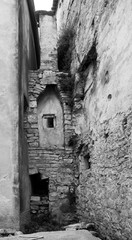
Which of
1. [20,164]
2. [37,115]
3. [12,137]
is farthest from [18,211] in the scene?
[37,115]

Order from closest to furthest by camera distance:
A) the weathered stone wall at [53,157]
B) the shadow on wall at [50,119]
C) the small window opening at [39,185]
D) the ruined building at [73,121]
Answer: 1. the ruined building at [73,121]
2. the weathered stone wall at [53,157]
3. the small window opening at [39,185]
4. the shadow on wall at [50,119]

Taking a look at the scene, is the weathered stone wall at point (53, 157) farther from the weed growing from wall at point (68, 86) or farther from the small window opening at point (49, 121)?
the small window opening at point (49, 121)

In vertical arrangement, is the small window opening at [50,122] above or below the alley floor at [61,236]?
above

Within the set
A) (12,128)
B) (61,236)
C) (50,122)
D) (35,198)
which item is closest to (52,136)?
(50,122)

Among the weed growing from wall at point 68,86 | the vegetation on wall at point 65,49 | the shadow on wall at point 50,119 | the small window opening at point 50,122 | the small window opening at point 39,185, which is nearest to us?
the small window opening at point 39,185

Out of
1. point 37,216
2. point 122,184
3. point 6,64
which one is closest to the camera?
point 122,184

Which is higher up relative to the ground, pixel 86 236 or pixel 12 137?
pixel 12 137

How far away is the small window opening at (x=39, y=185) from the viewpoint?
7547 millimetres

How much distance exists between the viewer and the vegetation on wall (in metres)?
8.66

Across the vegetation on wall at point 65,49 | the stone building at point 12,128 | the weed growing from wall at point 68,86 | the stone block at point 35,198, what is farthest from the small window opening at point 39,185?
the vegetation on wall at point 65,49

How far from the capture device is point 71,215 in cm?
710

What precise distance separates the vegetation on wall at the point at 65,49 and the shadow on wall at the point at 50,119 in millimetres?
1011

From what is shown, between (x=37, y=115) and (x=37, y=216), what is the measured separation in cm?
268

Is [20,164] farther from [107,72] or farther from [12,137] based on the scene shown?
[107,72]
